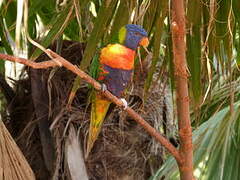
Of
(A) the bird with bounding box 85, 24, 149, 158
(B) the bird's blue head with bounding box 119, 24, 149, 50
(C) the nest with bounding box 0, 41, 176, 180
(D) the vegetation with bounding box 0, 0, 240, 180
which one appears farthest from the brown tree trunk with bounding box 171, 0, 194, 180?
(C) the nest with bounding box 0, 41, 176, 180

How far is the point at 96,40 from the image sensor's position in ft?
4.66

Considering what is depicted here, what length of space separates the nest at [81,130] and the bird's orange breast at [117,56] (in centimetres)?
48

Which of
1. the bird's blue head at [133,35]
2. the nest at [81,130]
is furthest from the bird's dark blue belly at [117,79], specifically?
the nest at [81,130]

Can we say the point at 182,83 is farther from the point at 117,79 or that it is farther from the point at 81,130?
the point at 81,130

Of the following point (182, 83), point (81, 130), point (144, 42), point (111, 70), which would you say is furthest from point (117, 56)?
point (182, 83)

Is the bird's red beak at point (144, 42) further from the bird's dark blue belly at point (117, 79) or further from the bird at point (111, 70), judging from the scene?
the bird's dark blue belly at point (117, 79)

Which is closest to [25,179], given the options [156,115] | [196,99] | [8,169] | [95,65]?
[8,169]

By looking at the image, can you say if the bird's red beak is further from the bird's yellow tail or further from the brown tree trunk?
the brown tree trunk

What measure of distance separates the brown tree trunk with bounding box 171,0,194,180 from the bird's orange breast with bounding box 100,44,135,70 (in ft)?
2.29

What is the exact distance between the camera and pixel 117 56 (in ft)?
6.18

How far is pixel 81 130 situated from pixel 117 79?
571 mm

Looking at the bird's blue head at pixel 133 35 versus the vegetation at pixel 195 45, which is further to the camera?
the bird's blue head at pixel 133 35

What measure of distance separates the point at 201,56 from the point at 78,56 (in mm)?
1083

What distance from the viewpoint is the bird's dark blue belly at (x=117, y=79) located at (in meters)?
1.87
